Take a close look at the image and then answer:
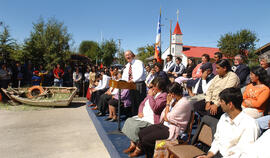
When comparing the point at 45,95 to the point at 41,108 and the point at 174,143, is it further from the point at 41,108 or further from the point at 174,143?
the point at 174,143

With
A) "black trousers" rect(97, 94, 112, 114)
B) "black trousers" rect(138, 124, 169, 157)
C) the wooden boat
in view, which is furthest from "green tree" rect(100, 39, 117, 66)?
"black trousers" rect(138, 124, 169, 157)

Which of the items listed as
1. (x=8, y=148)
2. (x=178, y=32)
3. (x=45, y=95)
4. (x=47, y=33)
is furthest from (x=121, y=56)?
(x=8, y=148)

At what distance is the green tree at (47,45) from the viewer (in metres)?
14.8

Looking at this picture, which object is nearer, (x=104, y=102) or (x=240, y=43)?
(x=104, y=102)

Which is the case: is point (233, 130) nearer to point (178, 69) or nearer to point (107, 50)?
point (178, 69)

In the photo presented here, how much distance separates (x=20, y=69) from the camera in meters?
12.6

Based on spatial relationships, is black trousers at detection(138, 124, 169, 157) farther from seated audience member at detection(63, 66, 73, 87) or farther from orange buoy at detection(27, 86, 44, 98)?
seated audience member at detection(63, 66, 73, 87)

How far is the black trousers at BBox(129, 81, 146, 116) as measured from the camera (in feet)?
17.1

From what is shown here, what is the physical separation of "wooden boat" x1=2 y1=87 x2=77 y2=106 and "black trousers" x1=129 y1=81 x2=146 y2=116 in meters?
4.00

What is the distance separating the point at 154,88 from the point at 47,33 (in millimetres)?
13999

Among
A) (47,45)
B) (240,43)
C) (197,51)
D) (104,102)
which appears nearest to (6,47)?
(47,45)

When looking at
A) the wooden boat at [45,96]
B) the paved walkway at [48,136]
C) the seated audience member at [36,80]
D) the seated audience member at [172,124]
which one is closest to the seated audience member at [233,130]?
the seated audience member at [172,124]

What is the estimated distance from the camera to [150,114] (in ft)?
11.8

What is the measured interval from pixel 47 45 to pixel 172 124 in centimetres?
1453
